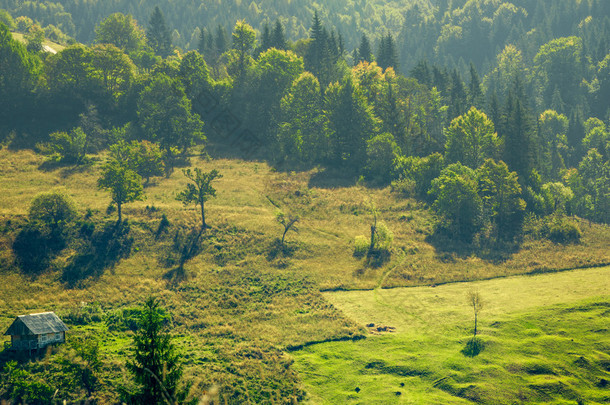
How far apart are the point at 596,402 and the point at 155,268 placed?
59.4 m

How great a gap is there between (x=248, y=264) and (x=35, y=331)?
113 feet

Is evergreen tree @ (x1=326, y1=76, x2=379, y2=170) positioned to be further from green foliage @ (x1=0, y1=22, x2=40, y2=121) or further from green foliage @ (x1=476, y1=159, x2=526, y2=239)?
green foliage @ (x1=0, y1=22, x2=40, y2=121)

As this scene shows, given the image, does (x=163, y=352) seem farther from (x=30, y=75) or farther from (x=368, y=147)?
(x=30, y=75)

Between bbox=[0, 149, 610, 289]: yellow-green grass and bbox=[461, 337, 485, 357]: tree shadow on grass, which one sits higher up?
bbox=[0, 149, 610, 289]: yellow-green grass

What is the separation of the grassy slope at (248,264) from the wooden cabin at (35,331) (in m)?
4.70

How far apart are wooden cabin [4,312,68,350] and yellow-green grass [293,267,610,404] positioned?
88.3ft

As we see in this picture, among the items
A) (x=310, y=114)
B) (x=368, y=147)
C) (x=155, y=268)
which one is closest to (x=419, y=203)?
(x=368, y=147)

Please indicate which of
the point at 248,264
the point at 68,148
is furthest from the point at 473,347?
the point at 68,148

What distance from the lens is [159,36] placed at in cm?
19400

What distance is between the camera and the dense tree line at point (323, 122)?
365 ft

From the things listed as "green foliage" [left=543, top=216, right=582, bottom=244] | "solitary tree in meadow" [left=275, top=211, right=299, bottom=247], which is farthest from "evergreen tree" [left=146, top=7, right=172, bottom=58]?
"green foliage" [left=543, top=216, right=582, bottom=244]

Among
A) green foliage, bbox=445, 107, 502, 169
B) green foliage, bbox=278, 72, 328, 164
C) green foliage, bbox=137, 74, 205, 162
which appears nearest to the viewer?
green foliage, bbox=445, 107, 502, 169

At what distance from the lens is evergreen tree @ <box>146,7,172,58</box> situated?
631 feet

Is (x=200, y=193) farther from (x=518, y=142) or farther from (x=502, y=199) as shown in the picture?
(x=518, y=142)
